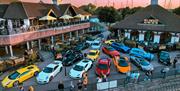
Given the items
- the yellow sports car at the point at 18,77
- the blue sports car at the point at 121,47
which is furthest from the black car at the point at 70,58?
the blue sports car at the point at 121,47

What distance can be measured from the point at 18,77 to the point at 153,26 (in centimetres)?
2735

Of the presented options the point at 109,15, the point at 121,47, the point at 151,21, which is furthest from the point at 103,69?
the point at 109,15

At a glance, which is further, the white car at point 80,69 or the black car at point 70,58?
the black car at point 70,58

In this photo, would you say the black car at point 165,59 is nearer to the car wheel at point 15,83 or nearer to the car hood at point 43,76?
the car hood at point 43,76

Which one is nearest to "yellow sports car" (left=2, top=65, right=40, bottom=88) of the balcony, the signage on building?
the balcony

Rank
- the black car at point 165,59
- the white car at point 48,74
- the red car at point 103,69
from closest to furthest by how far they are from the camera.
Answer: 1. the white car at point 48,74
2. the red car at point 103,69
3. the black car at point 165,59

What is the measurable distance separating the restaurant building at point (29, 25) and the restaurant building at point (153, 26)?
11.3 m

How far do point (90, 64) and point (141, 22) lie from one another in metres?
18.7

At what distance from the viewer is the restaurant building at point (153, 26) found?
118 ft

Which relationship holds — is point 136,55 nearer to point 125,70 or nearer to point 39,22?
point 125,70

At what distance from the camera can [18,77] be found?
67.8ft

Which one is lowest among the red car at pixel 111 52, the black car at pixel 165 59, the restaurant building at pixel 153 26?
the black car at pixel 165 59

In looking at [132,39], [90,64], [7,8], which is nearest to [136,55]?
[90,64]

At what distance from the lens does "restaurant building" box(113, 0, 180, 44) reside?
3608 centimetres
